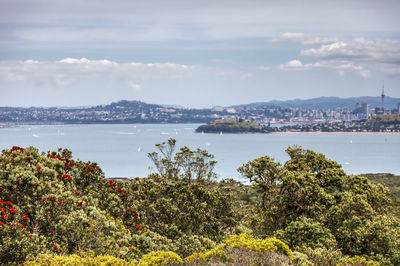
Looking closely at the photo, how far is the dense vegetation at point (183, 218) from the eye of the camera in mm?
11664

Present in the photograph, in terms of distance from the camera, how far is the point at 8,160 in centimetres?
1334

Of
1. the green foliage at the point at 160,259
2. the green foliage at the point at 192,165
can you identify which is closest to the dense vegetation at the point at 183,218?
the green foliage at the point at 160,259

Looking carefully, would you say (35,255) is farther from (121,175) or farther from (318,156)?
(121,175)

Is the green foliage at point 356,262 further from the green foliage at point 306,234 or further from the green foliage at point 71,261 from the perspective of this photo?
the green foliage at point 71,261

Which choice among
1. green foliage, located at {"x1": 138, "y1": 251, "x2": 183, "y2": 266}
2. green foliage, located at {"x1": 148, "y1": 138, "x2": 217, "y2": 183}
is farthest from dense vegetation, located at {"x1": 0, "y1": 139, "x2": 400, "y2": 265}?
green foliage, located at {"x1": 148, "y1": 138, "x2": 217, "y2": 183}

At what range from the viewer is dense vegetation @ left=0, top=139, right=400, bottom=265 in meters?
11.7

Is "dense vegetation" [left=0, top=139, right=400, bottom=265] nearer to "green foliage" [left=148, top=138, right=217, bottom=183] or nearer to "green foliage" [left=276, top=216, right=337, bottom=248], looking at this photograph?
"green foliage" [left=276, top=216, right=337, bottom=248]

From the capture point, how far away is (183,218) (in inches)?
683

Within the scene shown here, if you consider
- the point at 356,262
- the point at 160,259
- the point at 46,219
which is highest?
the point at 46,219

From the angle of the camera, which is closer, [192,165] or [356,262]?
[356,262]

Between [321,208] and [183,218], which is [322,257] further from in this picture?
[183,218]

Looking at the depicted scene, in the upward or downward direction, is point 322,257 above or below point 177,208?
below

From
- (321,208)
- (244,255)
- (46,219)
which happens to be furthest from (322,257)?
(46,219)

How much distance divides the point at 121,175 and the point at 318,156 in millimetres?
66229
